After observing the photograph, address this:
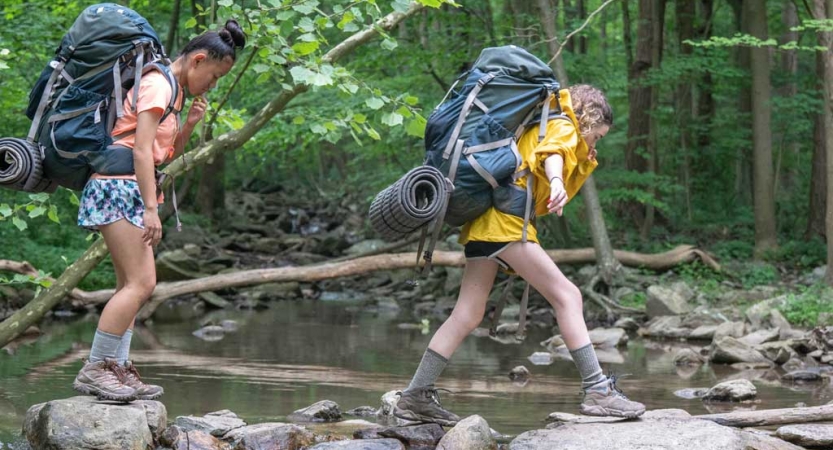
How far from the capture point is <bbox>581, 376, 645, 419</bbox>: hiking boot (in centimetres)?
500

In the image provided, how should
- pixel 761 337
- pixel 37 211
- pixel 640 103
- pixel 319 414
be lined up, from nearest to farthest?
pixel 37 211
pixel 319 414
pixel 761 337
pixel 640 103

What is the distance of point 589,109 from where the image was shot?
5129mm

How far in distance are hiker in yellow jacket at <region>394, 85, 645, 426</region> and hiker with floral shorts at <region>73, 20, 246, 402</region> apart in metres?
1.51

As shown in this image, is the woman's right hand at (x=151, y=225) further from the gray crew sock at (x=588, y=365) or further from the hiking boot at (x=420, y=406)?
the gray crew sock at (x=588, y=365)

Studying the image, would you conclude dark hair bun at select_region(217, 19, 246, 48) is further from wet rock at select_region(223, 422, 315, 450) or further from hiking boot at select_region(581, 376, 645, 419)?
hiking boot at select_region(581, 376, 645, 419)

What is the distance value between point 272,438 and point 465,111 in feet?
6.27

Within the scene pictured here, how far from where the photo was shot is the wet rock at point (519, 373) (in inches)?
353

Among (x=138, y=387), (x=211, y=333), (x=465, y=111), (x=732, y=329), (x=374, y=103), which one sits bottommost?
(x=732, y=329)

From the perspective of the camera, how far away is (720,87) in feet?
71.3

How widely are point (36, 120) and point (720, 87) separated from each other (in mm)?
19182

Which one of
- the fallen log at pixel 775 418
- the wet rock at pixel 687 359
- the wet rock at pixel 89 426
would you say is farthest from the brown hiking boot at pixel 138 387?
the wet rock at pixel 687 359

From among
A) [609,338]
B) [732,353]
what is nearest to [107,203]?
[732,353]

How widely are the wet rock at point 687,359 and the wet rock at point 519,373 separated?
1976 mm

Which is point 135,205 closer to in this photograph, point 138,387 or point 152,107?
point 152,107
